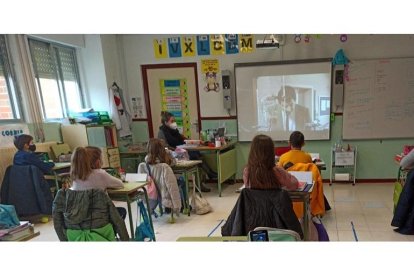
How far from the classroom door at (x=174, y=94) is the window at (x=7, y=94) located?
0.77 m

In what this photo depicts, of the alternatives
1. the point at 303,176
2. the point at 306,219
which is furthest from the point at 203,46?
the point at 306,219

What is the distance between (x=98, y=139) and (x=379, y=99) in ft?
9.10

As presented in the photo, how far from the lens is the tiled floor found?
1878 mm

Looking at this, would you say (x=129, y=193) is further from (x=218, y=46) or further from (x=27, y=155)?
(x=218, y=46)

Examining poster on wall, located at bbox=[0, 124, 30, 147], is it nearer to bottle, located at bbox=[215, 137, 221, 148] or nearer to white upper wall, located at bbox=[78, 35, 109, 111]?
white upper wall, located at bbox=[78, 35, 109, 111]

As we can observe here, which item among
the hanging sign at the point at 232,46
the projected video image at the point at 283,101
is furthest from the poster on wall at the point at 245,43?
the projected video image at the point at 283,101

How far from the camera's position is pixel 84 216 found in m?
1.35

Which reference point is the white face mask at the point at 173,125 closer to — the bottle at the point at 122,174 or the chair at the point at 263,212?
the bottle at the point at 122,174

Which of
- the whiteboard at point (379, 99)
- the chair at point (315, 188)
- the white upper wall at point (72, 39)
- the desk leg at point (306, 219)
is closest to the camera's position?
the white upper wall at point (72, 39)

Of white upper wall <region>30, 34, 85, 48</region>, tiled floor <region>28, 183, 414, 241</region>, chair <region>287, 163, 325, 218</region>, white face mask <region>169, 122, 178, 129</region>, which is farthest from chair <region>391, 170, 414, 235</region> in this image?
white upper wall <region>30, 34, 85, 48</region>

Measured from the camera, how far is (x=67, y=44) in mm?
1422

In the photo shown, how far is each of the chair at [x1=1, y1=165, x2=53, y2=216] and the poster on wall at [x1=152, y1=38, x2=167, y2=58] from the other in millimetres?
1096

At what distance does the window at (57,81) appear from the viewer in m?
1.50

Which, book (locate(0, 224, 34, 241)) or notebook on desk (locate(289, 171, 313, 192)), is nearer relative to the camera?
book (locate(0, 224, 34, 241))
